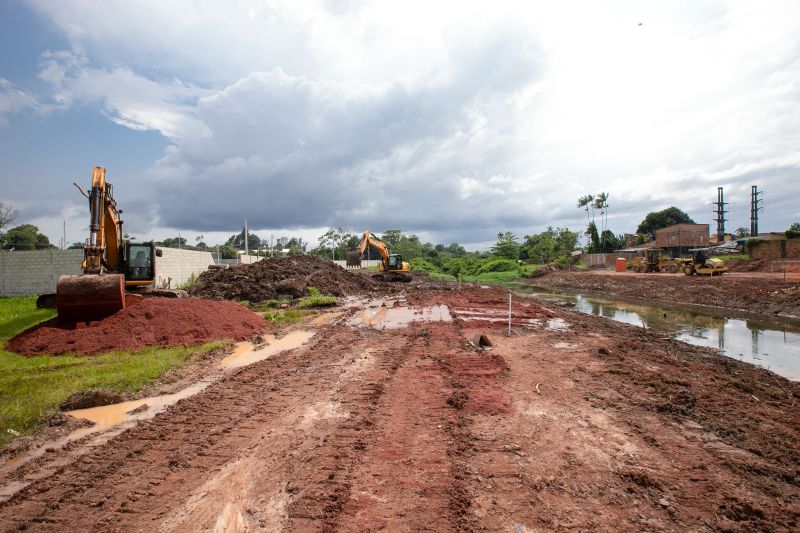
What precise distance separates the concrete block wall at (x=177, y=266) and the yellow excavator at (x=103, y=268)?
7211 millimetres

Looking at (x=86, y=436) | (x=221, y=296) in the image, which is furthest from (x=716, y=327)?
(x=221, y=296)

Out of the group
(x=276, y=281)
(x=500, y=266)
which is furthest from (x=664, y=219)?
(x=276, y=281)

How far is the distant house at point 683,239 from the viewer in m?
57.5

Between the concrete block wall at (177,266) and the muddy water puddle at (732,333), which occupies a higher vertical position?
the concrete block wall at (177,266)

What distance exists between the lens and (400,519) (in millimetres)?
3424

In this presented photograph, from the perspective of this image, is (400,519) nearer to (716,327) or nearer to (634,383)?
(634,383)

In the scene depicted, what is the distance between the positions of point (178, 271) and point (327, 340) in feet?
61.1

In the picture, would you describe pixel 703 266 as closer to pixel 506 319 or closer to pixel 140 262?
pixel 506 319

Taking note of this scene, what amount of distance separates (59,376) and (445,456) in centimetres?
720

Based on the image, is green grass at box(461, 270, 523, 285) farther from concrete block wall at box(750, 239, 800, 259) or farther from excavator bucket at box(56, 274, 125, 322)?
excavator bucket at box(56, 274, 125, 322)

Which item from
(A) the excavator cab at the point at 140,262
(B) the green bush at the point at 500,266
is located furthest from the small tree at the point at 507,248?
(A) the excavator cab at the point at 140,262

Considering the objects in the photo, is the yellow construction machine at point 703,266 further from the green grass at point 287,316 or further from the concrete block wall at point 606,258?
the green grass at point 287,316

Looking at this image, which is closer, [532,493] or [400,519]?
[400,519]

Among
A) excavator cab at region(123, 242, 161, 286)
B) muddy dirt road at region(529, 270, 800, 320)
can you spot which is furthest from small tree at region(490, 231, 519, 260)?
excavator cab at region(123, 242, 161, 286)
